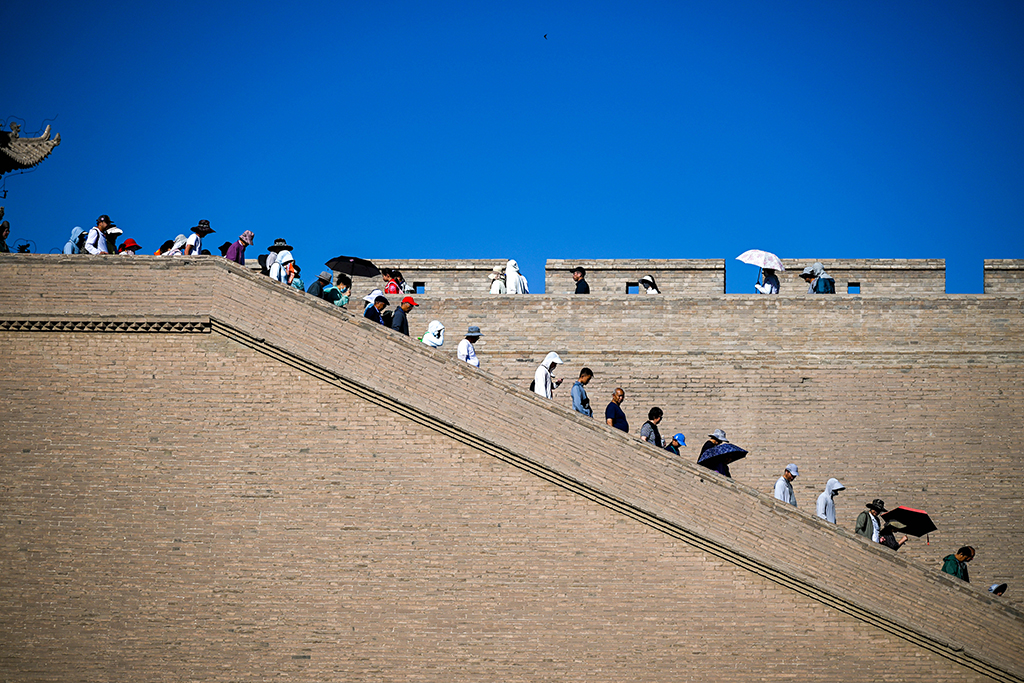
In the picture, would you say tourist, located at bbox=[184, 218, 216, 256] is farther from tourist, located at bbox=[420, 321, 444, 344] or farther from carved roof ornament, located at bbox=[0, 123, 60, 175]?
carved roof ornament, located at bbox=[0, 123, 60, 175]

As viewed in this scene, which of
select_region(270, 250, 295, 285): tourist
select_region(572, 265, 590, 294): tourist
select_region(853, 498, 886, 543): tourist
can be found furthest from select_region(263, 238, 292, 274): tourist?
select_region(853, 498, 886, 543): tourist

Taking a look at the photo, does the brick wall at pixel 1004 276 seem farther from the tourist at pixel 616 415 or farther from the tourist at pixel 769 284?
the tourist at pixel 616 415

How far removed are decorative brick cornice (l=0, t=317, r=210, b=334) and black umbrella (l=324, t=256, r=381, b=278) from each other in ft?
15.3

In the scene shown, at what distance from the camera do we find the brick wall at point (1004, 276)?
1622 cm

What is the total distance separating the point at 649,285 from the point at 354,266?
15.5ft

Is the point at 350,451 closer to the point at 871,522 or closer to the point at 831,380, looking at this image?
the point at 871,522

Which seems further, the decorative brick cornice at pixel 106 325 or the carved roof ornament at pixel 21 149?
the carved roof ornament at pixel 21 149

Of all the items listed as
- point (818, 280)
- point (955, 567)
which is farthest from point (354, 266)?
point (955, 567)

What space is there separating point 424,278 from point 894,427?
296 inches

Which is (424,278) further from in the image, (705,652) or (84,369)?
(705,652)

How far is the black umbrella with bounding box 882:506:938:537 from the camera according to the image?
13.4 meters

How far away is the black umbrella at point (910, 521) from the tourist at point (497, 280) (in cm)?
662

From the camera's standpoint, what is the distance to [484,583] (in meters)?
11.5

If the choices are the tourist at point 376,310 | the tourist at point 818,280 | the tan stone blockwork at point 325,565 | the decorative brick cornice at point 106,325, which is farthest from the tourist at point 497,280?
the decorative brick cornice at point 106,325
